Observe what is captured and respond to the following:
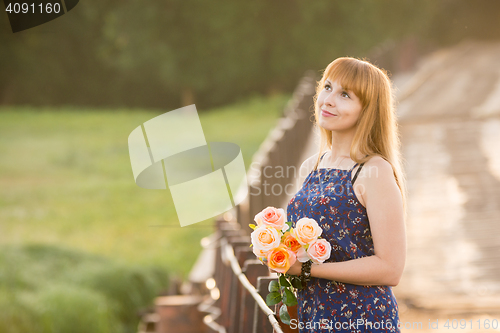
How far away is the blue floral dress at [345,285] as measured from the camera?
7.46 ft

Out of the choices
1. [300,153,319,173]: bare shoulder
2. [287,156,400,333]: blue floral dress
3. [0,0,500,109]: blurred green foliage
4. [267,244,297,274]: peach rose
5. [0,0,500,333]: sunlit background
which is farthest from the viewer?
[0,0,500,109]: blurred green foliage

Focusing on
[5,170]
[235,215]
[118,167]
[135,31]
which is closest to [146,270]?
[235,215]

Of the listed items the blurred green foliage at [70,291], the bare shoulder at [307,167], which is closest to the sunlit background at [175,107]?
the blurred green foliage at [70,291]

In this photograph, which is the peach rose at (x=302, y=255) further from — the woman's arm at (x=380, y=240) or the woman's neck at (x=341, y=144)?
the woman's neck at (x=341, y=144)

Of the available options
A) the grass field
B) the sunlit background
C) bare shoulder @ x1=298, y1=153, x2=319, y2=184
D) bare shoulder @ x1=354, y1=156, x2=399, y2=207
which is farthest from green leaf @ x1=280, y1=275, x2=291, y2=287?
the grass field

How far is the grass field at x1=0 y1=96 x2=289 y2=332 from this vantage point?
1187 cm

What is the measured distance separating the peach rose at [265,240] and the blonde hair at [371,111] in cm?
45

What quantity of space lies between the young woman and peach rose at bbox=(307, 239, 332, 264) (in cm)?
8

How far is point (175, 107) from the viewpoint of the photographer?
143 feet

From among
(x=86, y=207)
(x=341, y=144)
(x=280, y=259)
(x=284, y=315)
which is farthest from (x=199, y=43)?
(x=280, y=259)

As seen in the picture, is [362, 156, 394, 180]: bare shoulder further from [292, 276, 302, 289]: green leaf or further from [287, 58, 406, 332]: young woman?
[292, 276, 302, 289]: green leaf

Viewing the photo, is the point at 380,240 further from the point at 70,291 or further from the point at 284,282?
the point at 70,291

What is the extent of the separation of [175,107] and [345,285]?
1653 inches

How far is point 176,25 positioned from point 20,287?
108 feet
